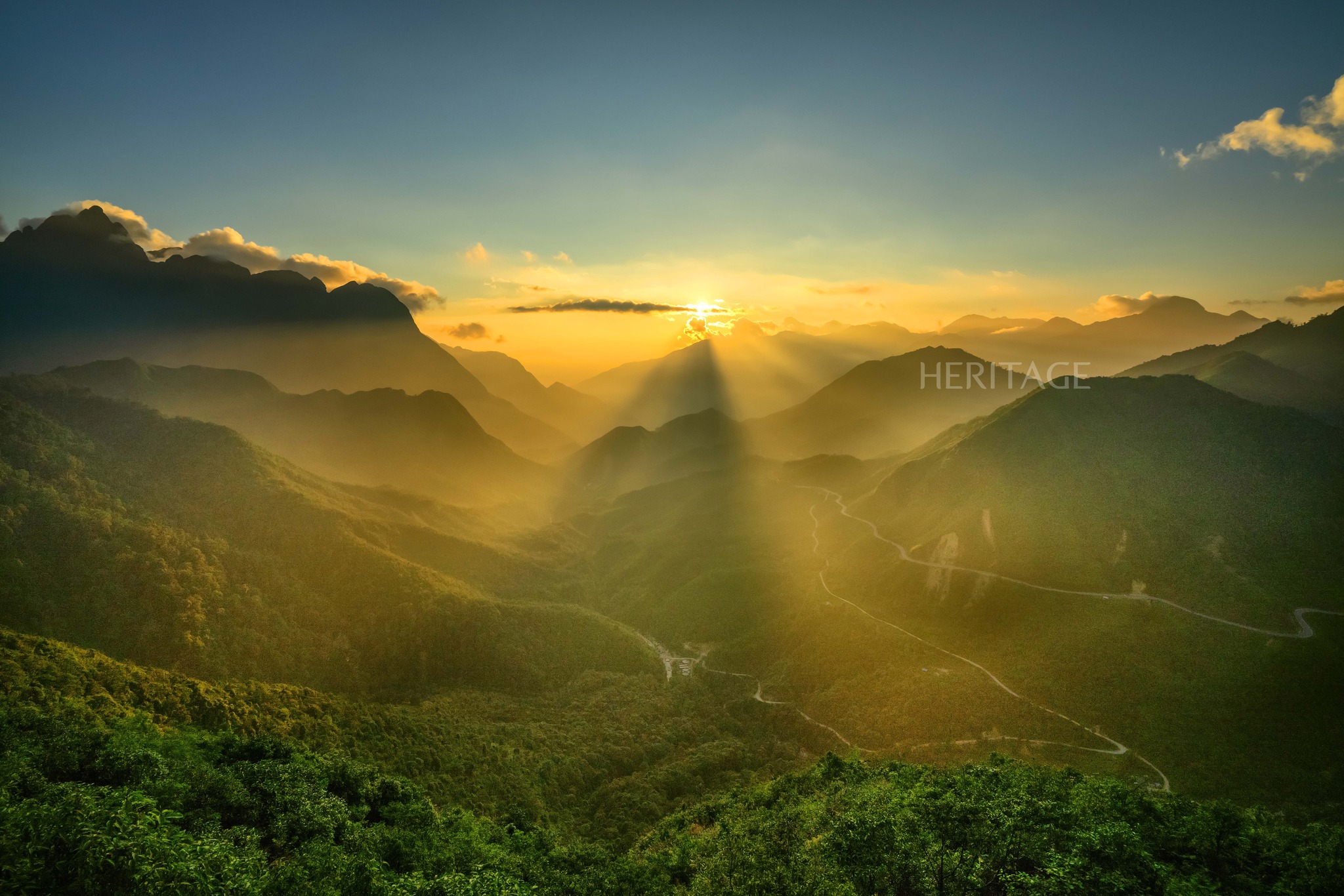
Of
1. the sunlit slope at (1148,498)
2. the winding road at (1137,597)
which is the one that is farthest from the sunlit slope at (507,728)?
the sunlit slope at (1148,498)

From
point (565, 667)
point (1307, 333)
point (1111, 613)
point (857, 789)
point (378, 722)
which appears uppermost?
point (1307, 333)

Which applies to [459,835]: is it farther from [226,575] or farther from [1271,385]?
[1271,385]

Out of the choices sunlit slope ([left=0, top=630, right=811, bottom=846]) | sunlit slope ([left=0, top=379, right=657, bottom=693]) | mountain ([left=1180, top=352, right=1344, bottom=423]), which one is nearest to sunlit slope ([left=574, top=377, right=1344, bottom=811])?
sunlit slope ([left=0, top=630, right=811, bottom=846])

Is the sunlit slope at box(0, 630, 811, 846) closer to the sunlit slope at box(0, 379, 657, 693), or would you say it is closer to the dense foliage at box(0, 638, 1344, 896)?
the dense foliage at box(0, 638, 1344, 896)

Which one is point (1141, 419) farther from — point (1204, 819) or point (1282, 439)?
point (1204, 819)

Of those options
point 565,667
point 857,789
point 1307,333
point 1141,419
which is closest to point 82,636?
point 565,667
